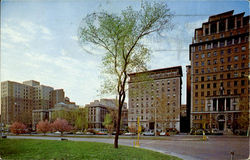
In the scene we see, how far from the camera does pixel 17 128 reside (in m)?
6.54

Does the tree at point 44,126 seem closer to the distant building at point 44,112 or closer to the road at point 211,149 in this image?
the distant building at point 44,112

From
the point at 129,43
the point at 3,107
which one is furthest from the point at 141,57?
the point at 3,107

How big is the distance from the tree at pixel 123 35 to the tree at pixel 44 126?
3566 millimetres

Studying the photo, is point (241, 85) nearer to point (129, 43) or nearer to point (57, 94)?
point (129, 43)

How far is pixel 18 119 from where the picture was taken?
6332 mm

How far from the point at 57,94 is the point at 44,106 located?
3.59 feet

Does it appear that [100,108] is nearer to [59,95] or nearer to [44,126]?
[44,126]

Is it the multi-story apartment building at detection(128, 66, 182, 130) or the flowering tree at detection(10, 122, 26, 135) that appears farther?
the multi-story apartment building at detection(128, 66, 182, 130)

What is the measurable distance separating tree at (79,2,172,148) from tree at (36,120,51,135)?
3.57m

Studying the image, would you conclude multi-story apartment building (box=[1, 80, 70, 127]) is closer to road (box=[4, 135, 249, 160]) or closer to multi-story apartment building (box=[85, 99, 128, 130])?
multi-story apartment building (box=[85, 99, 128, 130])

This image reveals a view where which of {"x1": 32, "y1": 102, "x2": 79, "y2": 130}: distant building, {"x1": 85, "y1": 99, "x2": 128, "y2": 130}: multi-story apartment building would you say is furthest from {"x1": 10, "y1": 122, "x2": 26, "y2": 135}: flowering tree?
{"x1": 85, "y1": 99, "x2": 128, "y2": 130}: multi-story apartment building

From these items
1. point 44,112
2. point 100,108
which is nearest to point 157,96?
point 100,108

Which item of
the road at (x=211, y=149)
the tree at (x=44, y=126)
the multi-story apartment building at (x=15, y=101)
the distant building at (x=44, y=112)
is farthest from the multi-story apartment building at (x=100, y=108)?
the road at (x=211, y=149)

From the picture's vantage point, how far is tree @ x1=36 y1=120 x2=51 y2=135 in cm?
762
